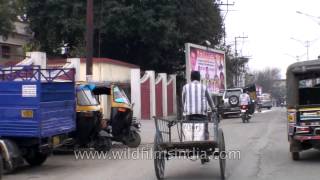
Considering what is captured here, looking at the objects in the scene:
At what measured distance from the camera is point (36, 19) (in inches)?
1734

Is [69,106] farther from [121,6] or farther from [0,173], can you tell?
[121,6]

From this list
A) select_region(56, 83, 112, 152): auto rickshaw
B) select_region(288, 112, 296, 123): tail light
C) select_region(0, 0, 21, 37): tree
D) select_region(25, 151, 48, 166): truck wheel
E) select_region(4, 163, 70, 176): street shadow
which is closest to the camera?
select_region(4, 163, 70, 176): street shadow

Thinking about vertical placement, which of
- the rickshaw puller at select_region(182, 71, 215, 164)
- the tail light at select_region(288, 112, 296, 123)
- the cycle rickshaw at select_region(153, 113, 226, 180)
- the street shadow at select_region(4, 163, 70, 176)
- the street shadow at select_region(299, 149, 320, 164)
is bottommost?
the street shadow at select_region(4, 163, 70, 176)

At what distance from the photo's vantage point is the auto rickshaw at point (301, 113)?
13953mm

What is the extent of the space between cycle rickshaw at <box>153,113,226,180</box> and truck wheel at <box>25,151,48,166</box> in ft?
13.0

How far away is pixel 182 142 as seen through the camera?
11.1 m

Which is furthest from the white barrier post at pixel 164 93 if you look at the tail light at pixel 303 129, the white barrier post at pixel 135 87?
the tail light at pixel 303 129

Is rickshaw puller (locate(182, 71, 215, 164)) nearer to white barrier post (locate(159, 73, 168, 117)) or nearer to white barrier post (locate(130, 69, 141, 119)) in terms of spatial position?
white barrier post (locate(130, 69, 141, 119))

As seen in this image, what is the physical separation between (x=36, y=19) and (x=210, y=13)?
1401cm

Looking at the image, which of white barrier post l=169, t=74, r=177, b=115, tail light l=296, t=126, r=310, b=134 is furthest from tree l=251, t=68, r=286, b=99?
tail light l=296, t=126, r=310, b=134

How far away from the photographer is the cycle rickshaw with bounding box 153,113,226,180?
11023mm

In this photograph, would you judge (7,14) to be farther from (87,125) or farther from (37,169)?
(37,169)

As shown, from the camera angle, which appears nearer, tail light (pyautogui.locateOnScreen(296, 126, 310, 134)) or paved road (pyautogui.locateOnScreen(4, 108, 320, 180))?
paved road (pyautogui.locateOnScreen(4, 108, 320, 180))

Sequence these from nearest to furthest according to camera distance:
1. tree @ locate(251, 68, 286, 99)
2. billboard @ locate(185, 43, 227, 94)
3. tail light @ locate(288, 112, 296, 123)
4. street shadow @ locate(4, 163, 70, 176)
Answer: street shadow @ locate(4, 163, 70, 176) < tail light @ locate(288, 112, 296, 123) < billboard @ locate(185, 43, 227, 94) < tree @ locate(251, 68, 286, 99)
